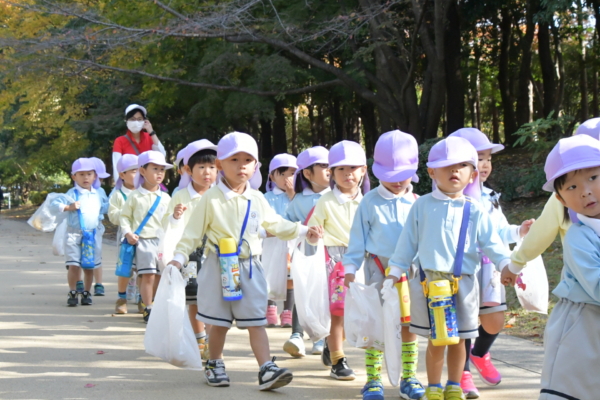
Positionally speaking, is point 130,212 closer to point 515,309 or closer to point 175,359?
point 175,359

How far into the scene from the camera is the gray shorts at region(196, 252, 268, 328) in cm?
520

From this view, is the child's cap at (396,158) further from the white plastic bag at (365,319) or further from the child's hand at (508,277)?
the child's hand at (508,277)

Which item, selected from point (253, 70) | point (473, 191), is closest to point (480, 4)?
point (253, 70)

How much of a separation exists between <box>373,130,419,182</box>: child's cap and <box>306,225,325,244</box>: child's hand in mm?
599

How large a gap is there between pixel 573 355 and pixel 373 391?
1.74 m

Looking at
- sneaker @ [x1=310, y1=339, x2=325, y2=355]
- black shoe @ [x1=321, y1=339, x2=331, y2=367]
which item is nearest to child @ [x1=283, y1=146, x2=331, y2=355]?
sneaker @ [x1=310, y1=339, x2=325, y2=355]

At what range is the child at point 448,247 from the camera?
450 centimetres

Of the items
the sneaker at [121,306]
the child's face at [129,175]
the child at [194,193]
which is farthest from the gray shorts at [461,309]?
the child's face at [129,175]

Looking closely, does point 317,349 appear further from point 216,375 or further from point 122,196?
point 122,196

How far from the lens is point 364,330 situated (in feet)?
15.5

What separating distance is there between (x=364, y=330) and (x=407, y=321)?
0.88 ft

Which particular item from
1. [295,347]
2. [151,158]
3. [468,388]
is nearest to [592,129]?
[468,388]

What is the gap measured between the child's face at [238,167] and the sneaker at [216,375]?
1230mm

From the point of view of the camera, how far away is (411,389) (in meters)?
4.78
